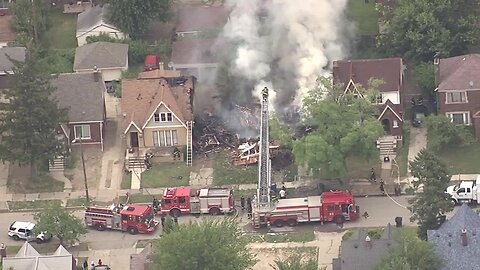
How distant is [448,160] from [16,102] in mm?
28208

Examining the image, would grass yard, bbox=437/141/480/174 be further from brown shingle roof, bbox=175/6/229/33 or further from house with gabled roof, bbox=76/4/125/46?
house with gabled roof, bbox=76/4/125/46

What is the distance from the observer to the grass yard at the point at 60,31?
4779 inches

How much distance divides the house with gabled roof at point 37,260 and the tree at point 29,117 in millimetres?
11314

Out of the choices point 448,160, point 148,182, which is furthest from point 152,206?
point 448,160

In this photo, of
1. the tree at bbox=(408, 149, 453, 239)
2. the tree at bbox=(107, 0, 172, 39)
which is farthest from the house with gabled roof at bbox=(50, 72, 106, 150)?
the tree at bbox=(408, 149, 453, 239)

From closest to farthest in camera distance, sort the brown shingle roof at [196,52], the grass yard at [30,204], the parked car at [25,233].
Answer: the parked car at [25,233] < the grass yard at [30,204] < the brown shingle roof at [196,52]

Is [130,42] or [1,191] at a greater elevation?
[130,42]

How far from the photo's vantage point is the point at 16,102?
4001 inches

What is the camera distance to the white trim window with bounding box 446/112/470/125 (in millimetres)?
105250

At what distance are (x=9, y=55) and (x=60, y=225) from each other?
2274cm

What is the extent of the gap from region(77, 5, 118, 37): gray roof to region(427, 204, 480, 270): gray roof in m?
39.3

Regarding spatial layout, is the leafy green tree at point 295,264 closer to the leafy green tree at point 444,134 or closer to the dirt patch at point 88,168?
the leafy green tree at point 444,134

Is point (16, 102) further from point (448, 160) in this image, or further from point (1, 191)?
point (448, 160)

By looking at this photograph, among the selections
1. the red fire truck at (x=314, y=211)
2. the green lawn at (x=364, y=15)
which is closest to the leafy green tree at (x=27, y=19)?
the green lawn at (x=364, y=15)
